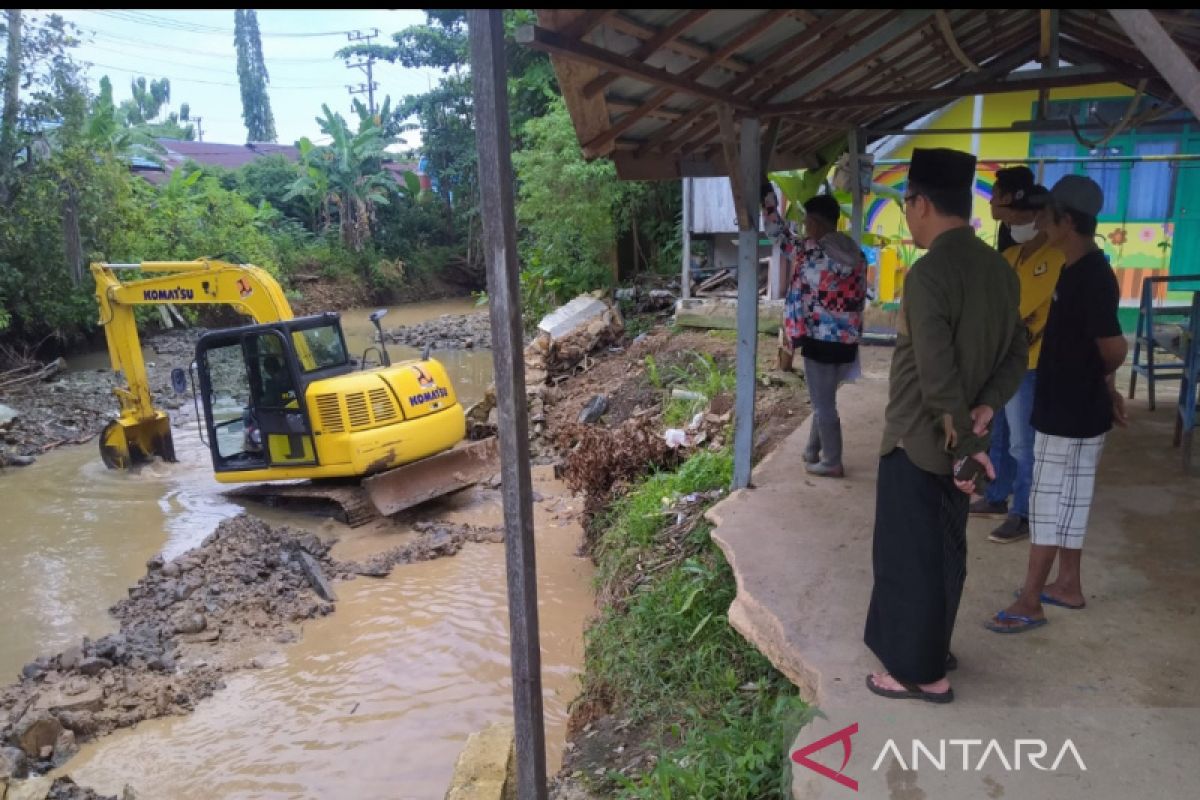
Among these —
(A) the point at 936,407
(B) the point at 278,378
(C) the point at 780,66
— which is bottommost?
(B) the point at 278,378

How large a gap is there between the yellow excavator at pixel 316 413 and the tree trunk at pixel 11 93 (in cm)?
746

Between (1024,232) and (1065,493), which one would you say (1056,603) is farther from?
(1024,232)

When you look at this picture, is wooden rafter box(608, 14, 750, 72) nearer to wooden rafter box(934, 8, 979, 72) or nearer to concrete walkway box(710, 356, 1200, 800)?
wooden rafter box(934, 8, 979, 72)

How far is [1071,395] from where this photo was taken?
10.7 ft

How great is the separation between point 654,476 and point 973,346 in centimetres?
401

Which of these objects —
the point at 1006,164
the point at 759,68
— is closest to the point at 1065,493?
the point at 759,68

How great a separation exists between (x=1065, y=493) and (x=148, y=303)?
9185 mm

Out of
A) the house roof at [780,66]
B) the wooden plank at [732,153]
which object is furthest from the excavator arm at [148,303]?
the wooden plank at [732,153]

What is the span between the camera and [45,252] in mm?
15617

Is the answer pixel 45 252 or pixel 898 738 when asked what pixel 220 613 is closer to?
pixel 898 738

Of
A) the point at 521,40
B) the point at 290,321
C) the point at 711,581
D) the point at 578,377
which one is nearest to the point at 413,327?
the point at 578,377

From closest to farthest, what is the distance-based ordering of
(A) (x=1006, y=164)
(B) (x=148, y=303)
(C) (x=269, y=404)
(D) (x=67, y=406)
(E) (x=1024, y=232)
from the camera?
(E) (x=1024, y=232), (C) (x=269, y=404), (B) (x=148, y=303), (A) (x=1006, y=164), (D) (x=67, y=406)

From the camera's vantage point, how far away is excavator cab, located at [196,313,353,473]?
7711 mm

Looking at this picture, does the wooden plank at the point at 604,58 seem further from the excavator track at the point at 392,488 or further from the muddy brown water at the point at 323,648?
the excavator track at the point at 392,488
